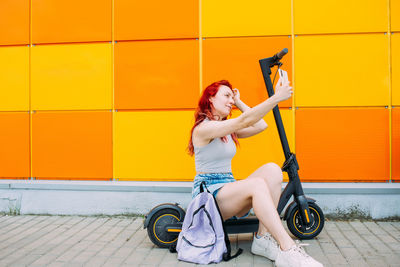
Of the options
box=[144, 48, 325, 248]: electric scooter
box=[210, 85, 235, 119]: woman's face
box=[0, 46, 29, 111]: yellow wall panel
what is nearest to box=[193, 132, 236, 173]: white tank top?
box=[210, 85, 235, 119]: woman's face

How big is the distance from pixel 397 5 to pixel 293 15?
1.14 meters

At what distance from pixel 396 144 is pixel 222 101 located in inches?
89.1

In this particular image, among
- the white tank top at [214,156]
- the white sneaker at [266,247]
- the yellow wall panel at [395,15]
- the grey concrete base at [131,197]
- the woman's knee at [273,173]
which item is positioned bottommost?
the white sneaker at [266,247]

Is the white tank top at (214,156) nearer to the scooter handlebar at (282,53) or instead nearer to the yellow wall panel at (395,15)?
the scooter handlebar at (282,53)

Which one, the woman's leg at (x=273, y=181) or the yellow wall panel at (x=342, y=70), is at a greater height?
the yellow wall panel at (x=342, y=70)

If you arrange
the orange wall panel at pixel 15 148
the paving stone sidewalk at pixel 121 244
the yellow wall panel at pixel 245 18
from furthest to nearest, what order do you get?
the orange wall panel at pixel 15 148
the yellow wall panel at pixel 245 18
the paving stone sidewalk at pixel 121 244

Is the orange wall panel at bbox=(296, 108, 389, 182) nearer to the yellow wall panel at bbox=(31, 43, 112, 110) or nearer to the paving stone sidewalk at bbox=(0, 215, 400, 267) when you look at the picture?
the paving stone sidewalk at bbox=(0, 215, 400, 267)

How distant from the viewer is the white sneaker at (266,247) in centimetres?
293

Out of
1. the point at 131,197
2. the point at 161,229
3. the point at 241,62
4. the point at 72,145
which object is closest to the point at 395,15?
the point at 241,62

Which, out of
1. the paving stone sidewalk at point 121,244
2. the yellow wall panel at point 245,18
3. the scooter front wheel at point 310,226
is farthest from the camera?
the yellow wall panel at point 245,18

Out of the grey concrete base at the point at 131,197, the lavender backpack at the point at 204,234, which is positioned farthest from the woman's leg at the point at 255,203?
the grey concrete base at the point at 131,197

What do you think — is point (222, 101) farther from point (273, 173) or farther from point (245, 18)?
point (245, 18)

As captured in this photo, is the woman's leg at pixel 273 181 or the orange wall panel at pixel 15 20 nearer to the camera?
the woman's leg at pixel 273 181

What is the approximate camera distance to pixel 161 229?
3.27m
